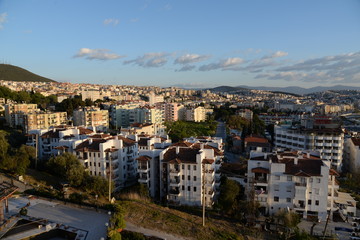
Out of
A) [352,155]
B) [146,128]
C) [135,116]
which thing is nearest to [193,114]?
[135,116]

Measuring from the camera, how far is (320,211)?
19.7m

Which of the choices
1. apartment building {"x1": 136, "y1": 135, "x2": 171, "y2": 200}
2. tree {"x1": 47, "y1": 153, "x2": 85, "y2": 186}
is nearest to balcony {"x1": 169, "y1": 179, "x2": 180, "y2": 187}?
apartment building {"x1": 136, "y1": 135, "x2": 171, "y2": 200}

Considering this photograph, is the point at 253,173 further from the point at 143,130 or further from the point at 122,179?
the point at 143,130

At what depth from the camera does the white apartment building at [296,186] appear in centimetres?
1947

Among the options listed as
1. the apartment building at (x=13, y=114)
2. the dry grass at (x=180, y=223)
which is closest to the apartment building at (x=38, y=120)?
the apartment building at (x=13, y=114)

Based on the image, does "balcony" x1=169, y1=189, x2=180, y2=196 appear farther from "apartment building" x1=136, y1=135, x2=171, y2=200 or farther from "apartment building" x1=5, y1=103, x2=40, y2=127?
"apartment building" x1=5, y1=103, x2=40, y2=127

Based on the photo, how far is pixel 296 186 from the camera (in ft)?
63.9

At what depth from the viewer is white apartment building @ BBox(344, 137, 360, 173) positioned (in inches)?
1366

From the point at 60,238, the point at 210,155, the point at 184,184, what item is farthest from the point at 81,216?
the point at 210,155

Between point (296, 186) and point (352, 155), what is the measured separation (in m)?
21.7

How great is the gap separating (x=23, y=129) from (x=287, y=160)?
128ft

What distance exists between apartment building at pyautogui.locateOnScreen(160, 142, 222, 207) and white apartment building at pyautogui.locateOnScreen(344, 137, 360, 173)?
22.9 metres

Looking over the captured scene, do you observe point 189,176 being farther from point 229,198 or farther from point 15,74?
point 15,74

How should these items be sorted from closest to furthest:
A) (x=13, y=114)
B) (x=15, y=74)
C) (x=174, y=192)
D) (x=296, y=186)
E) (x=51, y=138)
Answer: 1. (x=296, y=186)
2. (x=174, y=192)
3. (x=51, y=138)
4. (x=13, y=114)
5. (x=15, y=74)
